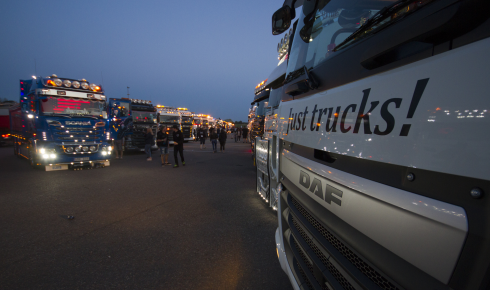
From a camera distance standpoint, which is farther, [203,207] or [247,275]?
[203,207]

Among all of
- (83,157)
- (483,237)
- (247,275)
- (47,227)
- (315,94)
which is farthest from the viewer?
(83,157)

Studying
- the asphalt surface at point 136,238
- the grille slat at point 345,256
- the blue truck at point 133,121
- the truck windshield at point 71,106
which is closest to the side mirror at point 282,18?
the grille slat at point 345,256

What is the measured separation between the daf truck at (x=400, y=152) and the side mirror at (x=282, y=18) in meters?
1.28

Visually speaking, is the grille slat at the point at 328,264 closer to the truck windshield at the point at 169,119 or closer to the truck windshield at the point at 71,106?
the truck windshield at the point at 71,106

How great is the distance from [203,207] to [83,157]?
674 cm

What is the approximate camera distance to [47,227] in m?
3.80

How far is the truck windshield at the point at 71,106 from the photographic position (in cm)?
828

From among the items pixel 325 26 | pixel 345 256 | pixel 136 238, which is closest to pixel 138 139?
pixel 136 238

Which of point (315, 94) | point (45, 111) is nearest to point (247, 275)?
point (315, 94)

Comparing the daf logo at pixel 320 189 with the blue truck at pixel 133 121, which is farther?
the blue truck at pixel 133 121

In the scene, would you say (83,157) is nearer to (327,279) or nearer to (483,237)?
(327,279)

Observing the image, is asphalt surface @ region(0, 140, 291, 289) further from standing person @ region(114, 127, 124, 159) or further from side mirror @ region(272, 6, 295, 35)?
standing person @ region(114, 127, 124, 159)

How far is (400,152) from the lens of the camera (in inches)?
35.6

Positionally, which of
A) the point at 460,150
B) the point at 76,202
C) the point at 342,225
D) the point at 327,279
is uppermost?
the point at 460,150
